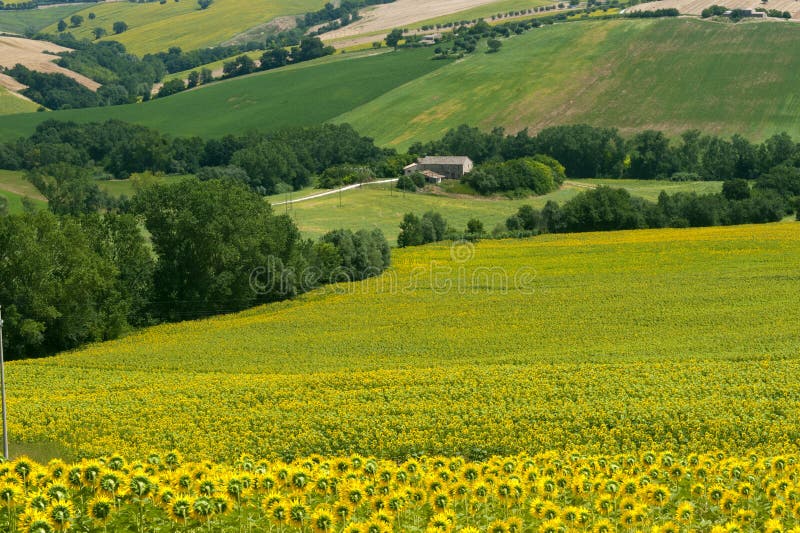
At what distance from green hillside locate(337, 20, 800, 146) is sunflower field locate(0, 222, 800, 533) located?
79.0 metres

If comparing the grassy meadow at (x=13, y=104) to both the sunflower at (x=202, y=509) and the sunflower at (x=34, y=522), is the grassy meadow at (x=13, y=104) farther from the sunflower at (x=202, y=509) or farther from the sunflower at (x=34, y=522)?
the sunflower at (x=202, y=509)

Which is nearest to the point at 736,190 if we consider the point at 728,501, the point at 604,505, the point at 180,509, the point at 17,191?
the point at 728,501

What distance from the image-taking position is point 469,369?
140 ft

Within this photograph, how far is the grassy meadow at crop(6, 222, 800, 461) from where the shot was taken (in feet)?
108

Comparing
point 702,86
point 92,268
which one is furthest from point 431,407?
point 702,86

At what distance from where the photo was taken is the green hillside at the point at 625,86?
513ft

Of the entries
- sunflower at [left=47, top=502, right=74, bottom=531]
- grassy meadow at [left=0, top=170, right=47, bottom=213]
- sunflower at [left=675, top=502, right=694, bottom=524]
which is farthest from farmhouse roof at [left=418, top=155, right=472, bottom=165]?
sunflower at [left=47, top=502, right=74, bottom=531]

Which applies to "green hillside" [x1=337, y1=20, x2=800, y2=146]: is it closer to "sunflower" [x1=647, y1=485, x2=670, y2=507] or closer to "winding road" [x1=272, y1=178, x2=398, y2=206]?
"winding road" [x1=272, y1=178, x2=398, y2=206]

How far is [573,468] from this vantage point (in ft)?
72.4

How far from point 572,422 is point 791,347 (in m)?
17.9

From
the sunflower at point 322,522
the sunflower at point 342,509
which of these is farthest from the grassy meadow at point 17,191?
the sunflower at point 322,522

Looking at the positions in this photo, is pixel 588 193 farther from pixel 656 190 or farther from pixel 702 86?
pixel 702 86

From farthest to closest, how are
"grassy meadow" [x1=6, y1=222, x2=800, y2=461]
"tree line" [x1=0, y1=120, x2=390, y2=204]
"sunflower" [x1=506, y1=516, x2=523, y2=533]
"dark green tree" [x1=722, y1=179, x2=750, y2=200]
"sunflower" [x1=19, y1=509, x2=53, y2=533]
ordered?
"tree line" [x1=0, y1=120, x2=390, y2=204]
"dark green tree" [x1=722, y1=179, x2=750, y2=200]
"grassy meadow" [x1=6, y1=222, x2=800, y2=461]
"sunflower" [x1=506, y1=516, x2=523, y2=533]
"sunflower" [x1=19, y1=509, x2=53, y2=533]

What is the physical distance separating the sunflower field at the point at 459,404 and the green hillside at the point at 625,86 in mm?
78962
